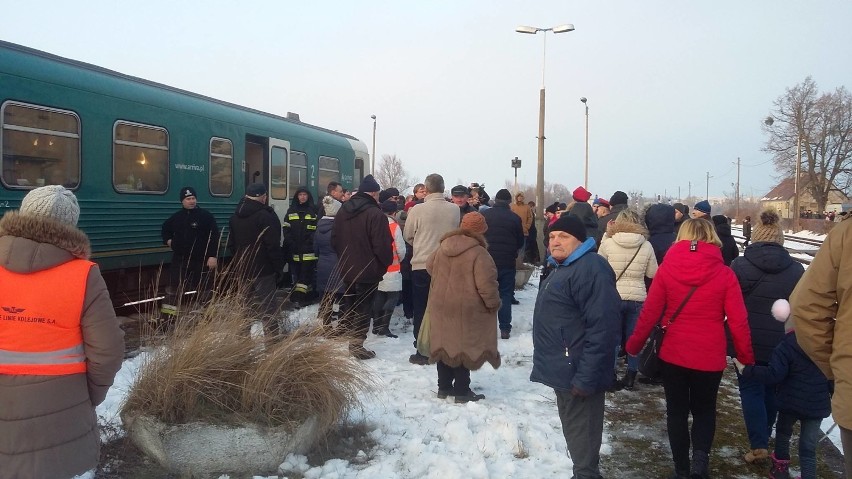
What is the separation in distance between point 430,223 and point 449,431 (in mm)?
2838

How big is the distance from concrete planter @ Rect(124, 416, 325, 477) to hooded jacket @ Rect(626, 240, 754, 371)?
2.54m

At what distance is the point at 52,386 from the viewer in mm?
2807

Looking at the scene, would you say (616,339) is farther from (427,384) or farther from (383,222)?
(383,222)

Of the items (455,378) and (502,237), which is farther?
(502,237)

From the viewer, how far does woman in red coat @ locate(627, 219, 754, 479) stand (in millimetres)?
4285

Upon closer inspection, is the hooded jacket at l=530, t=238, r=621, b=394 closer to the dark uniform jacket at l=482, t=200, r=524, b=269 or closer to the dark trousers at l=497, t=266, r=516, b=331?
the dark uniform jacket at l=482, t=200, r=524, b=269

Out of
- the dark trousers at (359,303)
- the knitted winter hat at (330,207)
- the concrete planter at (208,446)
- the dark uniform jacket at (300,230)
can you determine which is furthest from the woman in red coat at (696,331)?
the dark uniform jacket at (300,230)

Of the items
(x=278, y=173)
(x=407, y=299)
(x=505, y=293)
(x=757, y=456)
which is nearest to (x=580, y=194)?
(x=505, y=293)

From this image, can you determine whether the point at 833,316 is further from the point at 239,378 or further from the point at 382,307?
the point at 382,307

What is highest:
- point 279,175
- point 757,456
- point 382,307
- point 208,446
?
point 279,175

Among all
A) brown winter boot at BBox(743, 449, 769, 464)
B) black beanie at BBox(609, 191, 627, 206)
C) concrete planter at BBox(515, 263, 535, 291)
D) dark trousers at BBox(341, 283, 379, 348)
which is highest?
black beanie at BBox(609, 191, 627, 206)

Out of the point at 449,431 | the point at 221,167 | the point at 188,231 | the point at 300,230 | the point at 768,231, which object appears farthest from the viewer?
the point at 221,167

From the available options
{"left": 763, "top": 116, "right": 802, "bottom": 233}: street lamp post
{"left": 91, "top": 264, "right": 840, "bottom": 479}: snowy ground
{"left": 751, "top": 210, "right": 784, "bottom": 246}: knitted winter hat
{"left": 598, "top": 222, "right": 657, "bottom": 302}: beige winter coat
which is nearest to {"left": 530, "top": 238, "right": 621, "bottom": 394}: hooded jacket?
{"left": 91, "top": 264, "right": 840, "bottom": 479}: snowy ground

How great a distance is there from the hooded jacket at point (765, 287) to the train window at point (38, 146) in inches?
286
